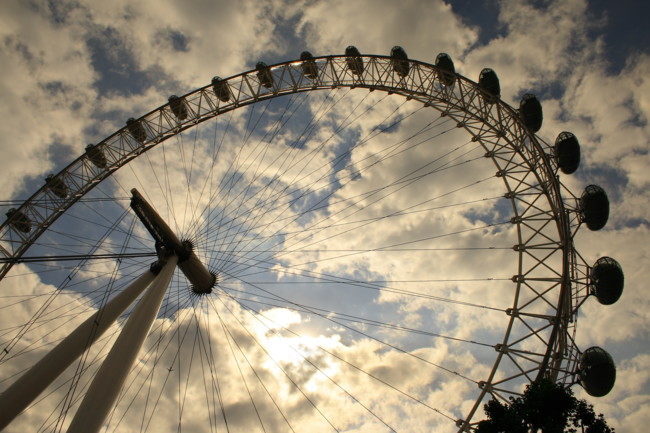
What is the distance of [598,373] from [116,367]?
57.8 feet

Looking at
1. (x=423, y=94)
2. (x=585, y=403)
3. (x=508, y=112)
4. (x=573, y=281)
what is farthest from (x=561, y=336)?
(x=423, y=94)

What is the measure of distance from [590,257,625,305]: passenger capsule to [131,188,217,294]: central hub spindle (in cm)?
1782

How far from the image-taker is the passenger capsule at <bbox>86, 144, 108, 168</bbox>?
23.4 m

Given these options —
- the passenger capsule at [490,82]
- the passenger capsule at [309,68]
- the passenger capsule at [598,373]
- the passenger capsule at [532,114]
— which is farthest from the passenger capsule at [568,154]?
the passenger capsule at [309,68]

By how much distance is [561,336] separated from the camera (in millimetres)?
16281

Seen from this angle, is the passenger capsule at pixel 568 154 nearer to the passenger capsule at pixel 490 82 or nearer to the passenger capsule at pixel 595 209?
the passenger capsule at pixel 595 209

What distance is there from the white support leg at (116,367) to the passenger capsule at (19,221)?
1431 cm

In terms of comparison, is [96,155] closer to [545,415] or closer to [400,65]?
[400,65]

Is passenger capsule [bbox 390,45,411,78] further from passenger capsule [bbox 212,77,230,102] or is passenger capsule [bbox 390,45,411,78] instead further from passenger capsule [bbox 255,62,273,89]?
passenger capsule [bbox 212,77,230,102]

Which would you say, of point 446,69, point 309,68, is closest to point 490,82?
point 446,69

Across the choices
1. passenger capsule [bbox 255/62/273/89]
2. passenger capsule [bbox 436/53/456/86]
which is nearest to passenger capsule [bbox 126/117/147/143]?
passenger capsule [bbox 255/62/273/89]

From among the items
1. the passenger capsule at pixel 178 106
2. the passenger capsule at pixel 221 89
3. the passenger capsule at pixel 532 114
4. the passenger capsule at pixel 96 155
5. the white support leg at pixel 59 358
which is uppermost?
the passenger capsule at pixel 532 114

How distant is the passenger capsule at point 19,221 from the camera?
23.0 m

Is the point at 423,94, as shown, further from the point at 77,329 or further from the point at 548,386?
the point at 77,329
